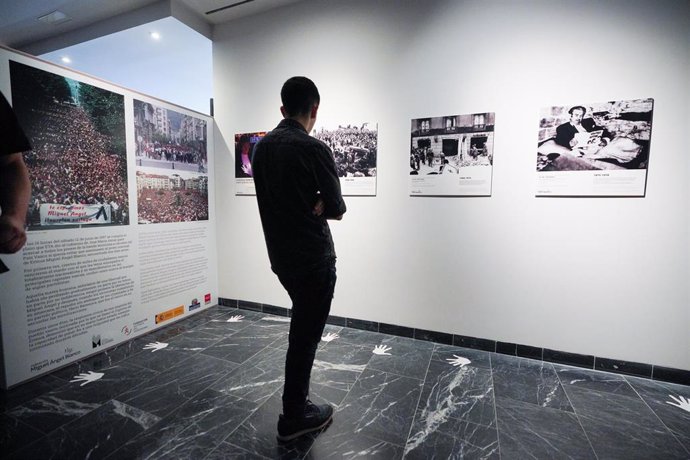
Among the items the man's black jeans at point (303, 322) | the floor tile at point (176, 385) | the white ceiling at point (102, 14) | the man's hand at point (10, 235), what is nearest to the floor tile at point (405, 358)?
the man's black jeans at point (303, 322)

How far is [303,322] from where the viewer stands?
1.44 meters

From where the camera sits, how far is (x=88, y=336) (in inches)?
87.4

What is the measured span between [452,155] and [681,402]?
2.19 m

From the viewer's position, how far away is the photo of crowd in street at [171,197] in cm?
262

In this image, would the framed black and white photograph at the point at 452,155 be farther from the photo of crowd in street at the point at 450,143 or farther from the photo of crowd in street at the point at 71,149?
the photo of crowd in street at the point at 71,149

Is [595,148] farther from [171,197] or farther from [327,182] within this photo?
[171,197]

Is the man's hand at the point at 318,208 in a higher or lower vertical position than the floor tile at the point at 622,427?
higher

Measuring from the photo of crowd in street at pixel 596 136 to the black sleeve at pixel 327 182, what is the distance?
180 centimetres

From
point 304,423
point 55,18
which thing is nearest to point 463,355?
point 304,423

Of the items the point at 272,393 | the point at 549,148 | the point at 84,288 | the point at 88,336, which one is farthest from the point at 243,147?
the point at 549,148

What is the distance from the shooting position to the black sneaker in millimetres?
1479

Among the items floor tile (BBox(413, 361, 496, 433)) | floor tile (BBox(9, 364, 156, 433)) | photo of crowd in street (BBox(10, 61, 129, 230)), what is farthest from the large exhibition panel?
floor tile (BBox(413, 361, 496, 433))

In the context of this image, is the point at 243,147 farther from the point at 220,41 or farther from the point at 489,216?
the point at 489,216

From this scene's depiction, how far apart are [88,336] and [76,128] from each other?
1553 millimetres
